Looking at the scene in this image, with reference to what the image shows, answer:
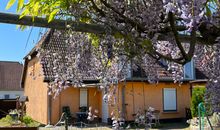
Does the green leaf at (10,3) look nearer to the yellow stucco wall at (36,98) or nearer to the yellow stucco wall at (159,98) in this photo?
the yellow stucco wall at (36,98)

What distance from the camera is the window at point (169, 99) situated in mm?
24848

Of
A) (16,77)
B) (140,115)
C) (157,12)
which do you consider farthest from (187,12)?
(16,77)

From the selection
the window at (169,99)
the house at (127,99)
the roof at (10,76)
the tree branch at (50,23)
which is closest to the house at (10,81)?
the roof at (10,76)

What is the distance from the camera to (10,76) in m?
52.3

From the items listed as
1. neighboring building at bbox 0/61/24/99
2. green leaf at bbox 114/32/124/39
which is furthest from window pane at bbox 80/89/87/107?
neighboring building at bbox 0/61/24/99

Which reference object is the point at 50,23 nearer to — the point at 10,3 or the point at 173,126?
the point at 10,3

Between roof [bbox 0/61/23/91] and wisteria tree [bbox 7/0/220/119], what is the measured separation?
1897 inches

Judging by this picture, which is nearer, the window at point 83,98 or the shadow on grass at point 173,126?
the shadow on grass at point 173,126

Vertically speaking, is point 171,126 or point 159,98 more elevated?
point 159,98

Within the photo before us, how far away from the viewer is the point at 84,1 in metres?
3.19

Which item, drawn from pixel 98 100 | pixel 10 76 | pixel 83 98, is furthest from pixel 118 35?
pixel 10 76

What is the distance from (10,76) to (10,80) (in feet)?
2.66

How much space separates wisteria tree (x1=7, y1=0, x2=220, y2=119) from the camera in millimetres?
2840

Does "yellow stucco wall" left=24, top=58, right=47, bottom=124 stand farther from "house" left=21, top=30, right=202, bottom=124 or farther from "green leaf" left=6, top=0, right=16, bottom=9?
"green leaf" left=6, top=0, right=16, bottom=9
